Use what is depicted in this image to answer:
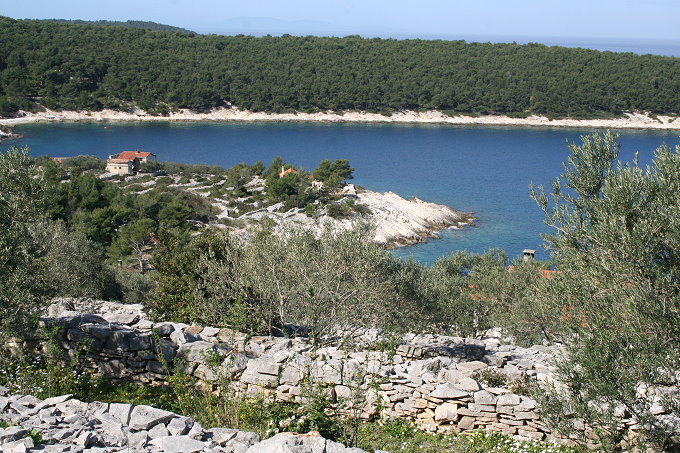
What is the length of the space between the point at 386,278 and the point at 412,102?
4407 inches

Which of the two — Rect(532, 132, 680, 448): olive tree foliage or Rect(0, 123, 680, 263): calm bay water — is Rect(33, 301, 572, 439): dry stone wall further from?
Rect(0, 123, 680, 263): calm bay water

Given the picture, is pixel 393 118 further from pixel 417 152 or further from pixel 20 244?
pixel 20 244

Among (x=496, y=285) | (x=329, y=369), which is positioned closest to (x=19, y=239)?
(x=329, y=369)

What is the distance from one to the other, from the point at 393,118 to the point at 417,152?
32109 millimetres

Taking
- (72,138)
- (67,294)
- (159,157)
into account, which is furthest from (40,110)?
(67,294)

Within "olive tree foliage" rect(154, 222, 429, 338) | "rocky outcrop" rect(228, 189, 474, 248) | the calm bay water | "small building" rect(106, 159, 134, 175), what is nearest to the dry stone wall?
"olive tree foliage" rect(154, 222, 429, 338)

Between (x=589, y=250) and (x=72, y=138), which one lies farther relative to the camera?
(x=72, y=138)

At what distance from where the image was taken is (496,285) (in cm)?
1723

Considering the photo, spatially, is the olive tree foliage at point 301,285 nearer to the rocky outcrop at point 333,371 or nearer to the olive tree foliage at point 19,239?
the rocky outcrop at point 333,371

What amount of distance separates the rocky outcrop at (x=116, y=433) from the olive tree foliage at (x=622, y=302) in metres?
3.12

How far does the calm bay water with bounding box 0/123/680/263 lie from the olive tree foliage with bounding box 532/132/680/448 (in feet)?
111

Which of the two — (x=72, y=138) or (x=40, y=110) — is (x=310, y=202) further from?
(x=40, y=110)

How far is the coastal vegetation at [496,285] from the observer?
22.6ft

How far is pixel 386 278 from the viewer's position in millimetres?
12172
